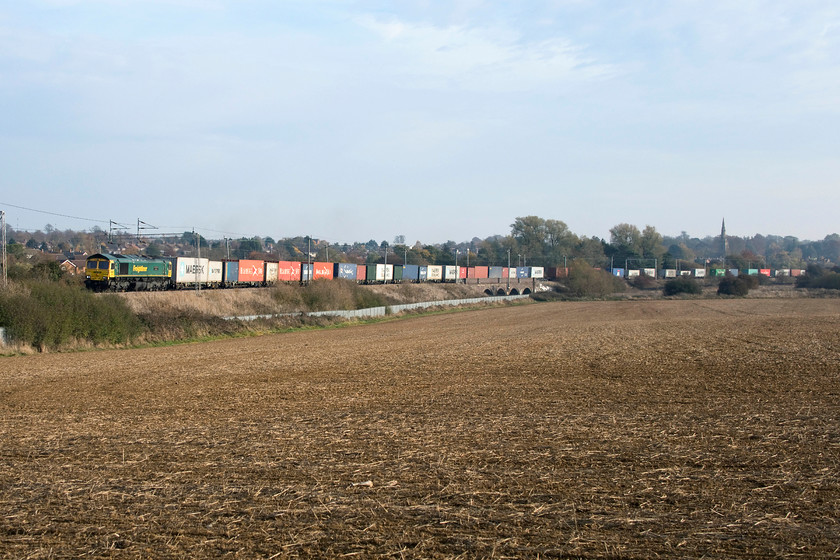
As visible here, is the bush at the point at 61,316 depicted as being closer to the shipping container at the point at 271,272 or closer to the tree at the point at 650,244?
the shipping container at the point at 271,272

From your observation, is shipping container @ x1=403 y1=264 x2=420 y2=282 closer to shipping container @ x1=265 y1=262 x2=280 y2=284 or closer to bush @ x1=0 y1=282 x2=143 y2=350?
shipping container @ x1=265 y1=262 x2=280 y2=284

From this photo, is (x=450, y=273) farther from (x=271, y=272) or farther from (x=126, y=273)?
(x=126, y=273)

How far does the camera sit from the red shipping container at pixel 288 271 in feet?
217

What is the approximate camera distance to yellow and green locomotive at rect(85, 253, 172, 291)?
47.9m

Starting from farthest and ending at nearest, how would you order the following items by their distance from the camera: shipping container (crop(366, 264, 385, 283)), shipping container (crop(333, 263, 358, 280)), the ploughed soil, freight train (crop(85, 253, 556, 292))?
shipping container (crop(366, 264, 385, 283))
shipping container (crop(333, 263, 358, 280))
freight train (crop(85, 253, 556, 292))
the ploughed soil

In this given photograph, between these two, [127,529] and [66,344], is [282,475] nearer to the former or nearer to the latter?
[127,529]

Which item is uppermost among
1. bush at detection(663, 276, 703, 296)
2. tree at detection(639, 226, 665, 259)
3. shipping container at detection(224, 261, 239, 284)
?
tree at detection(639, 226, 665, 259)

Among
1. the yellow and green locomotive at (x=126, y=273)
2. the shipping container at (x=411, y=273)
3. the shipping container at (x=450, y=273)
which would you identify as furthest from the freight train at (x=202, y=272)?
the shipping container at (x=450, y=273)

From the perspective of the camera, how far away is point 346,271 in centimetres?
7588

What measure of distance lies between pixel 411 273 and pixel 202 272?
133 feet

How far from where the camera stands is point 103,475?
388 inches

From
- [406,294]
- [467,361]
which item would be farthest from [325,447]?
[406,294]

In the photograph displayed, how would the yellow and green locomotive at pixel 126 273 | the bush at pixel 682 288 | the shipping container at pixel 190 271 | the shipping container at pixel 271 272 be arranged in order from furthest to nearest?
the bush at pixel 682 288, the shipping container at pixel 271 272, the shipping container at pixel 190 271, the yellow and green locomotive at pixel 126 273

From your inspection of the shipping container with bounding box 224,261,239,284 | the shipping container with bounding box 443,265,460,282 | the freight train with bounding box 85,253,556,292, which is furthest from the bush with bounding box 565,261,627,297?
the shipping container with bounding box 224,261,239,284
